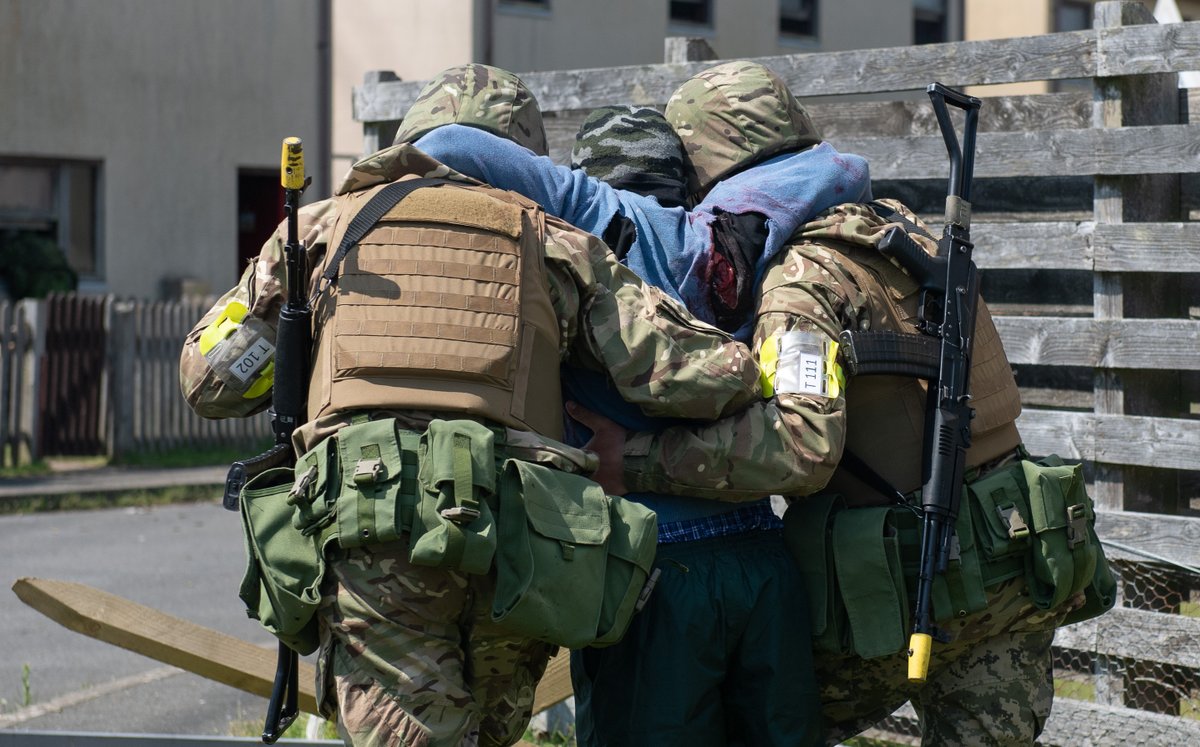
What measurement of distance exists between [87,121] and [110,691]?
10576 mm

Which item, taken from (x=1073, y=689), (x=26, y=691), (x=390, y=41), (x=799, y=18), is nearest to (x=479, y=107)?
(x=1073, y=689)

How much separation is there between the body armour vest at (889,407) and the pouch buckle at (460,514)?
95 centimetres

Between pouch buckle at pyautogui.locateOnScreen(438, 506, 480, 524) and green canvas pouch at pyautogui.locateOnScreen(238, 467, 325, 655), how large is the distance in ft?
0.90

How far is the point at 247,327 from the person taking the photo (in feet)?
10.0

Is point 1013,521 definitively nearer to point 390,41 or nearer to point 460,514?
point 460,514

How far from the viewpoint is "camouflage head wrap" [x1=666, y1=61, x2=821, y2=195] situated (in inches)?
134

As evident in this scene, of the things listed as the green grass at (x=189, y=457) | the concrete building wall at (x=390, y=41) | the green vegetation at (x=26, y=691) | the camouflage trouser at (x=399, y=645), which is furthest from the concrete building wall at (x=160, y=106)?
the camouflage trouser at (x=399, y=645)

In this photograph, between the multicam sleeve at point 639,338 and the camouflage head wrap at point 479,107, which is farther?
the camouflage head wrap at point 479,107

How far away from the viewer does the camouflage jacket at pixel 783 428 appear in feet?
9.88

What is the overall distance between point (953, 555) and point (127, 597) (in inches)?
218

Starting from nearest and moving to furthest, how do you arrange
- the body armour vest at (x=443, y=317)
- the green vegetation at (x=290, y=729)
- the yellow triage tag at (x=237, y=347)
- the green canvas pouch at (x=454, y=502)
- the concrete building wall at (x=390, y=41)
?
the green canvas pouch at (x=454, y=502) → the body armour vest at (x=443, y=317) → the yellow triage tag at (x=237, y=347) → the green vegetation at (x=290, y=729) → the concrete building wall at (x=390, y=41)

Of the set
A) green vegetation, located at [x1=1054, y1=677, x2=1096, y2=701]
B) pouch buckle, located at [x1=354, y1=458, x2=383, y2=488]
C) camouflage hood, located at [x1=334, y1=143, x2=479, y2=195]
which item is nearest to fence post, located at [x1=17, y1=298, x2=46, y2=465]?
green vegetation, located at [x1=1054, y1=677, x2=1096, y2=701]

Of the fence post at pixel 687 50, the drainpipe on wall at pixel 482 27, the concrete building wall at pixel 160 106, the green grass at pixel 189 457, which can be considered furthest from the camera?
the drainpipe on wall at pixel 482 27

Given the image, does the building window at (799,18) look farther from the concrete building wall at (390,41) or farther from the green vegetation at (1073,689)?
the green vegetation at (1073,689)
